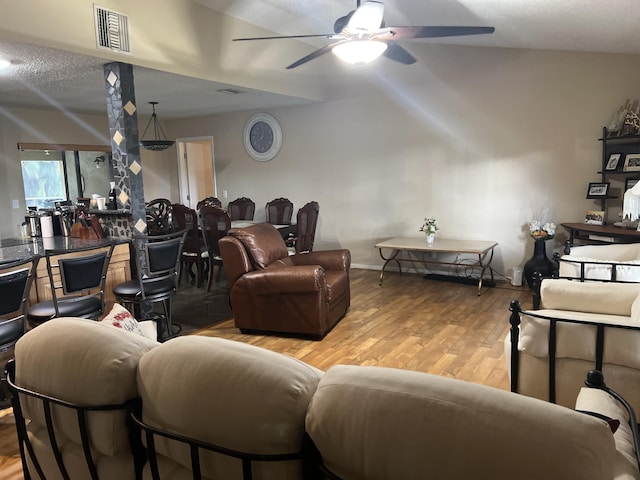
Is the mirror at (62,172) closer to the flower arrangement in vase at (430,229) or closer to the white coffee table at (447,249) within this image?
the white coffee table at (447,249)

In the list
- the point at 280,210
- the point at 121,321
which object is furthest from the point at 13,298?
the point at 280,210

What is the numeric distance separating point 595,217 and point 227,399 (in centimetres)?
495

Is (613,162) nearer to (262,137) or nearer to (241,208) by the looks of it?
(262,137)

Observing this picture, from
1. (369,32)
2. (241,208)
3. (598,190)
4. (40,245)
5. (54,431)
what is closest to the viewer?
(54,431)

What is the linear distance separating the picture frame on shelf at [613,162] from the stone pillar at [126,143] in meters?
4.72

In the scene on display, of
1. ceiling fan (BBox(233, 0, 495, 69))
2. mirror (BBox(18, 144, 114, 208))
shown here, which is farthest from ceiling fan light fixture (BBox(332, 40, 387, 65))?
mirror (BBox(18, 144, 114, 208))

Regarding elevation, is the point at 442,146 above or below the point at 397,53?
below

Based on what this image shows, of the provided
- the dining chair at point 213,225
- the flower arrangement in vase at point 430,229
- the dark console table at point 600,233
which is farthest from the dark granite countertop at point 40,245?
the dark console table at point 600,233

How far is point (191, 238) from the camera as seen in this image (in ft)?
18.9

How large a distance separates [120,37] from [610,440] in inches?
164

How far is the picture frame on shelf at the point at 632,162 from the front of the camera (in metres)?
4.59

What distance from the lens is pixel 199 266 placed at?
582 centimetres

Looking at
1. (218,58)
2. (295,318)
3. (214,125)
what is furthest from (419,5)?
(214,125)

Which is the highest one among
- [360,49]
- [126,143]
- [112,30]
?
[112,30]
